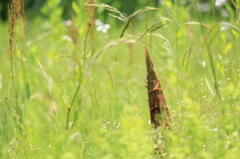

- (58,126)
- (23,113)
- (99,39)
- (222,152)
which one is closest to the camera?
(222,152)

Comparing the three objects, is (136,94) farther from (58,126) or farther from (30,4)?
(30,4)

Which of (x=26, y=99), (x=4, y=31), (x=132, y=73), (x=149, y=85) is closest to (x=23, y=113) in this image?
(x=26, y=99)

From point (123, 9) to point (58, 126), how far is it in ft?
16.9

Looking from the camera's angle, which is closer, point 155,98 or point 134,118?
point 134,118

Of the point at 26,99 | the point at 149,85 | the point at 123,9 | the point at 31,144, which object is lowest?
the point at 31,144

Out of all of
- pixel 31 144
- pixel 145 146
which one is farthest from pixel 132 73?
pixel 145 146

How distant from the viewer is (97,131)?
122 cm

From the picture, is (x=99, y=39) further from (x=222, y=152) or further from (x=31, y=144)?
(x=222, y=152)

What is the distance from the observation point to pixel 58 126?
1277mm

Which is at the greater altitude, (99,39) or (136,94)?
(99,39)

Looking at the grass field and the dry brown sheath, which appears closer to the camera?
the grass field

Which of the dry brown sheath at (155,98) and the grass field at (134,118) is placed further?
the dry brown sheath at (155,98)

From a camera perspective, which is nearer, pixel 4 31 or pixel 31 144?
pixel 31 144

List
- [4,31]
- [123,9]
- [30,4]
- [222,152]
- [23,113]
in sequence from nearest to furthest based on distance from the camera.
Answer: [222,152] < [23,113] < [4,31] < [123,9] < [30,4]
